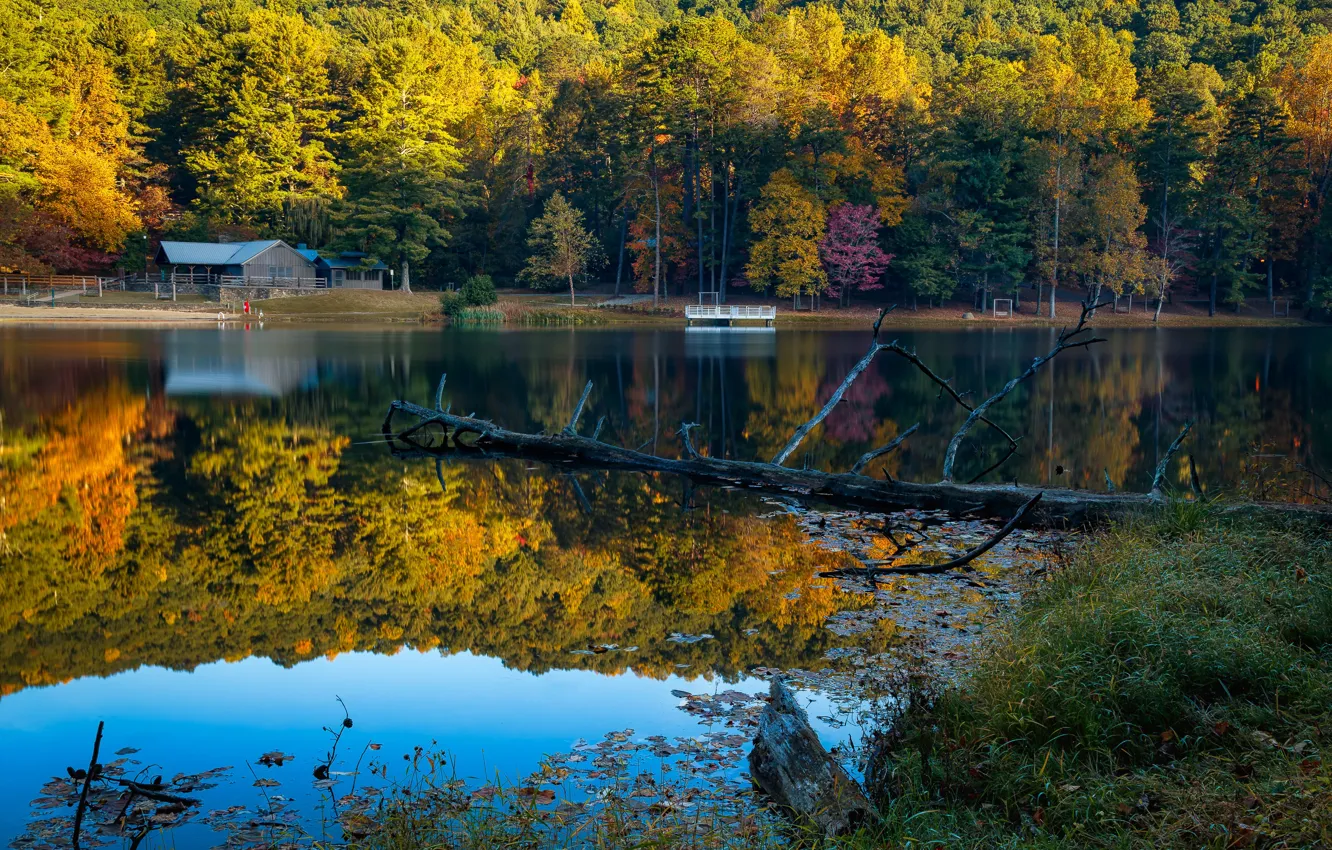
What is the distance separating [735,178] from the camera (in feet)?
214

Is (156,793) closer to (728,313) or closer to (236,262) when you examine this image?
(728,313)

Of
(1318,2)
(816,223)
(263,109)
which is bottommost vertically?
(816,223)

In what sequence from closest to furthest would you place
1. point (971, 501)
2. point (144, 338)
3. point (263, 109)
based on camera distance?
point (971, 501) < point (144, 338) < point (263, 109)

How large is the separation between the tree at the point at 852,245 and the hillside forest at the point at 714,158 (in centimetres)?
Result: 21

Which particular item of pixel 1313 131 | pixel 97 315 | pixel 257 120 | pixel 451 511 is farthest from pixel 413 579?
pixel 1313 131

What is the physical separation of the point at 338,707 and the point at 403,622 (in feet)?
5.49

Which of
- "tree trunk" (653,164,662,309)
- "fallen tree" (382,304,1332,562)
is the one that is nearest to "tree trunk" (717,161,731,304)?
"tree trunk" (653,164,662,309)

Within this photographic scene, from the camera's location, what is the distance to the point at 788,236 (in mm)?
58656

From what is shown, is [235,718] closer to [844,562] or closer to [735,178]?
[844,562]

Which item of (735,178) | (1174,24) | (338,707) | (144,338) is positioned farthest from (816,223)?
(338,707)

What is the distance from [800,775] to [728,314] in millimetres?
52038

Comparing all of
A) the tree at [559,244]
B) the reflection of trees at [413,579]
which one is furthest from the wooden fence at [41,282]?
the reflection of trees at [413,579]

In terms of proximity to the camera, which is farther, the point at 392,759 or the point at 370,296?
the point at 370,296

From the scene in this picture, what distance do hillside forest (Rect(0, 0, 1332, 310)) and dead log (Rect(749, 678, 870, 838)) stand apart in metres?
54.3
